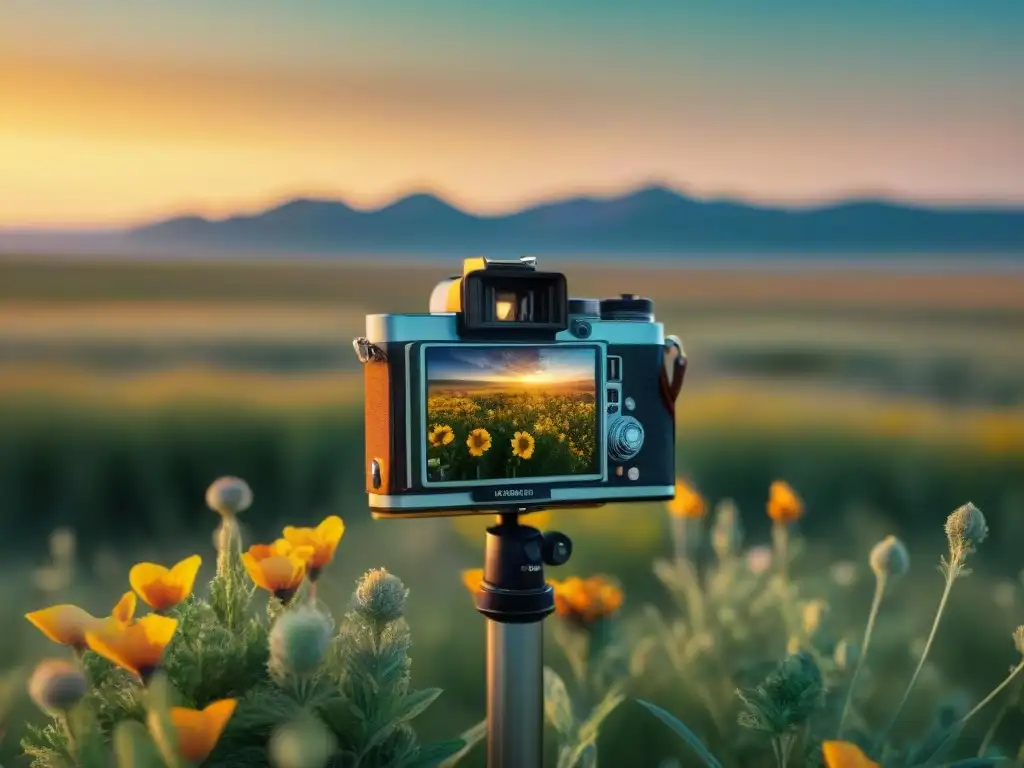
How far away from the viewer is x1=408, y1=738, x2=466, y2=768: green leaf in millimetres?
1111

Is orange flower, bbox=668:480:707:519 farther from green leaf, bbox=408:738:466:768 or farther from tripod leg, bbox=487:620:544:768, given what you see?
green leaf, bbox=408:738:466:768

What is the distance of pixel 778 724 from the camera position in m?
1.17

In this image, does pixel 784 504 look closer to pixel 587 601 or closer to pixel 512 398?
pixel 587 601

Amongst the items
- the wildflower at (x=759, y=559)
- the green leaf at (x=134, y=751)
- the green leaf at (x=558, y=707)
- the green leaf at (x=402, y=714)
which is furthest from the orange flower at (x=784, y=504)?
the green leaf at (x=134, y=751)

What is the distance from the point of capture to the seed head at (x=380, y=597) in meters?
1.10

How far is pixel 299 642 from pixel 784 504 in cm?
117

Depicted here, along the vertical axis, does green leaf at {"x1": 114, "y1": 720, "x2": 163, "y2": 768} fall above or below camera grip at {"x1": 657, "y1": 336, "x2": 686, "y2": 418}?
below

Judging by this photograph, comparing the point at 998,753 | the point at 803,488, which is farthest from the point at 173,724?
the point at 803,488

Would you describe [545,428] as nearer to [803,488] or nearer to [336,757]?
[336,757]

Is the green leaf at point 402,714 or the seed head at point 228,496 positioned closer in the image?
the green leaf at point 402,714

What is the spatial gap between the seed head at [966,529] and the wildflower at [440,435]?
61 centimetres

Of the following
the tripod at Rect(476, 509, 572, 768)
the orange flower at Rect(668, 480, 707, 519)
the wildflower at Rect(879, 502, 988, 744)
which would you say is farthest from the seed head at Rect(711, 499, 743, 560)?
the tripod at Rect(476, 509, 572, 768)

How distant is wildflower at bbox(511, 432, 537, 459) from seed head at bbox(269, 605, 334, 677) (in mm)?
311

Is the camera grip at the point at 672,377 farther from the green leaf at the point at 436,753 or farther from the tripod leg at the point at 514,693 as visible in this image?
the green leaf at the point at 436,753
